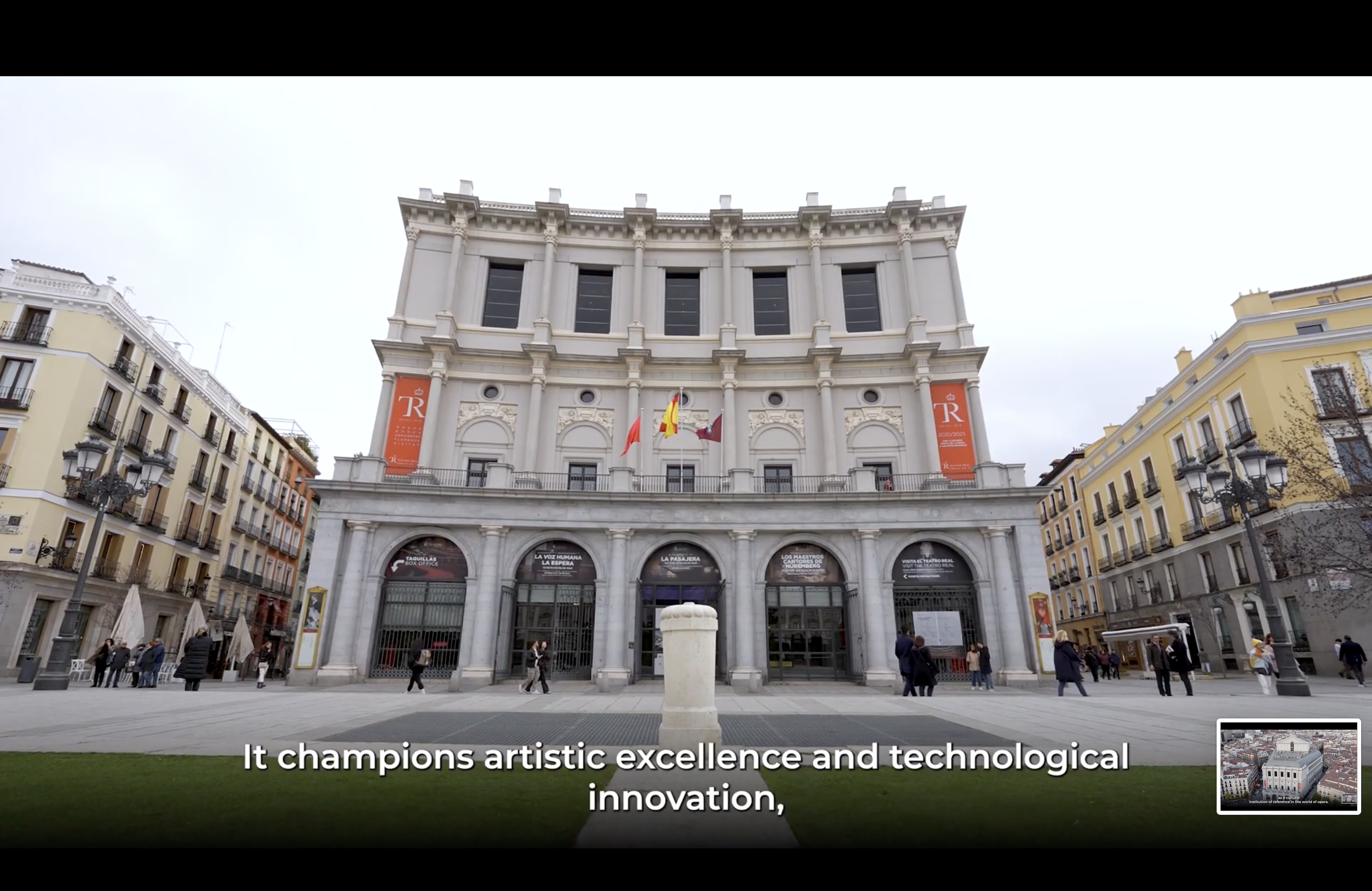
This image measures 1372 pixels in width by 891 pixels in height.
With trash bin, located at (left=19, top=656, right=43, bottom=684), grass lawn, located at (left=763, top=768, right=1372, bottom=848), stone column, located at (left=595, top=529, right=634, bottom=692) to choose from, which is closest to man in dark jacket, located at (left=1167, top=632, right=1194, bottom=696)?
grass lawn, located at (left=763, top=768, right=1372, bottom=848)

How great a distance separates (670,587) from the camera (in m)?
23.6

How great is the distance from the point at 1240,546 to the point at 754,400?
927 inches

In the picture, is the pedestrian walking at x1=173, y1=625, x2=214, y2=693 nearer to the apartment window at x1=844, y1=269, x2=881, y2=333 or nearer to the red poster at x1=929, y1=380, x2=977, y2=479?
the red poster at x1=929, y1=380, x2=977, y2=479

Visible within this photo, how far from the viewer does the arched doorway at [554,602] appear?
23375 mm

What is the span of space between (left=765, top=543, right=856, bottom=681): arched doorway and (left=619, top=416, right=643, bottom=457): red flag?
6.83 m

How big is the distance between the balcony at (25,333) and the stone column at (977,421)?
38.2m

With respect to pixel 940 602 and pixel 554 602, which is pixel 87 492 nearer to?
pixel 554 602

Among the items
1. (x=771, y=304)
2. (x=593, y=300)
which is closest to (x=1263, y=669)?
(x=771, y=304)

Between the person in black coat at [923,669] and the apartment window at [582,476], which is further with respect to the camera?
the apartment window at [582,476]

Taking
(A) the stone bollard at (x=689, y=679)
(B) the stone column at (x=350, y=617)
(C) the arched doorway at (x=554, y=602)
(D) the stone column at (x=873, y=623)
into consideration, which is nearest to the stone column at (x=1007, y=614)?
(D) the stone column at (x=873, y=623)

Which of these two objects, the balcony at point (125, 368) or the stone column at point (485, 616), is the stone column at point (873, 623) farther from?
the balcony at point (125, 368)

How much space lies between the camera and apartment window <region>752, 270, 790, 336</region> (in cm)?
3138
